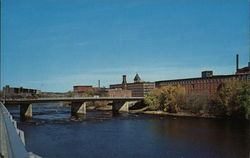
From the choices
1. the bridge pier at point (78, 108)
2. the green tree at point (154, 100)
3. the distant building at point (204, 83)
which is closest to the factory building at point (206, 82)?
Result: the distant building at point (204, 83)

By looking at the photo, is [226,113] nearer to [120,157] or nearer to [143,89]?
[120,157]

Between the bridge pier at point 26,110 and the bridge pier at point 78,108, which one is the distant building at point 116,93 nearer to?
the bridge pier at point 78,108

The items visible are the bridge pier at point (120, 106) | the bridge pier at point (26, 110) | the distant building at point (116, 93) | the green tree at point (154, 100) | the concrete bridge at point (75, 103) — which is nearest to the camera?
the concrete bridge at point (75, 103)

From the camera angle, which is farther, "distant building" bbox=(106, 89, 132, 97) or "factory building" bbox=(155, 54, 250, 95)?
"distant building" bbox=(106, 89, 132, 97)

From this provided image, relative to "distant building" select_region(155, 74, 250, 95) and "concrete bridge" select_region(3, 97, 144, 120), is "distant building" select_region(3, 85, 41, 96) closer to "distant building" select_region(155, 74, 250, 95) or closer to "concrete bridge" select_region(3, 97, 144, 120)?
"concrete bridge" select_region(3, 97, 144, 120)

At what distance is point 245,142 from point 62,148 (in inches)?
814

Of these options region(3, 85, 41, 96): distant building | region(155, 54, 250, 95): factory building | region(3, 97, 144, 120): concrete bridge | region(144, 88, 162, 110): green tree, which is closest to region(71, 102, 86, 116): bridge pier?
region(3, 97, 144, 120): concrete bridge

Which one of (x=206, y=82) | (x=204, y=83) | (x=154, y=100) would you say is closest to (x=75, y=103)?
Result: (x=154, y=100)

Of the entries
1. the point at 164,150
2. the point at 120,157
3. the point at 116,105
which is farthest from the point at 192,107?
the point at 120,157

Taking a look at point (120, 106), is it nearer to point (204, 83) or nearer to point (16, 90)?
point (204, 83)

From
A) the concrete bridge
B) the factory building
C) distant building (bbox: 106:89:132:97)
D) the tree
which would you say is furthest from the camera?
distant building (bbox: 106:89:132:97)

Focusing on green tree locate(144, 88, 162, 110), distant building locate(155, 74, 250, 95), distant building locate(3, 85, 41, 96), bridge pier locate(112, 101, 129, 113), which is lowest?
bridge pier locate(112, 101, 129, 113)

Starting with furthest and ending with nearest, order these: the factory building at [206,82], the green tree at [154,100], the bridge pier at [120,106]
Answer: the factory building at [206,82], the bridge pier at [120,106], the green tree at [154,100]

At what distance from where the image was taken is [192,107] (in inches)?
2603
